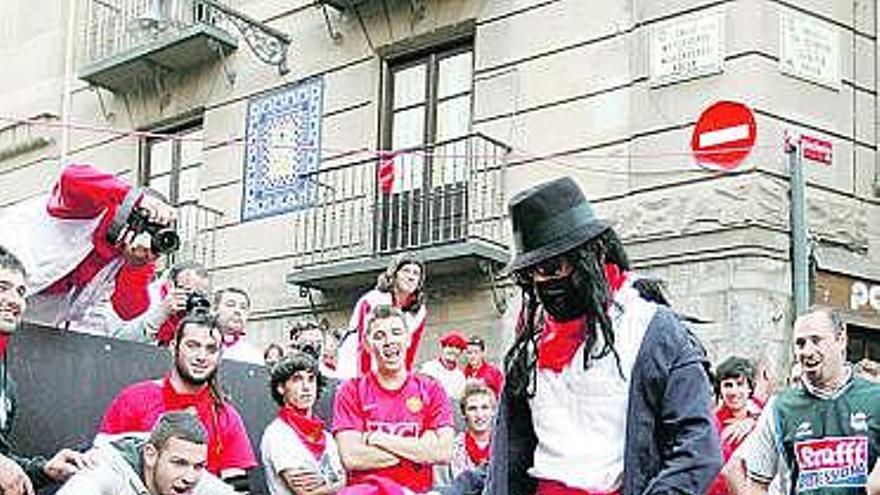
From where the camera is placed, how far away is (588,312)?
4.19 metres

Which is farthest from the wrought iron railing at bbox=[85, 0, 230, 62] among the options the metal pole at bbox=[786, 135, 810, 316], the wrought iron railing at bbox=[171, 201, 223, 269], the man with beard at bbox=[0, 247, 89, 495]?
the man with beard at bbox=[0, 247, 89, 495]

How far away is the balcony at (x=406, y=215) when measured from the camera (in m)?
13.8

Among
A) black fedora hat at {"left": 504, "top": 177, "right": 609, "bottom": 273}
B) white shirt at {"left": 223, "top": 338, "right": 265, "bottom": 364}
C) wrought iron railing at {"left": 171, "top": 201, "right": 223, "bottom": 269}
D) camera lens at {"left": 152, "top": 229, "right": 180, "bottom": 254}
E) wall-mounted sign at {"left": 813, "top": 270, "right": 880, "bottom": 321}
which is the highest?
wrought iron railing at {"left": 171, "top": 201, "right": 223, "bottom": 269}

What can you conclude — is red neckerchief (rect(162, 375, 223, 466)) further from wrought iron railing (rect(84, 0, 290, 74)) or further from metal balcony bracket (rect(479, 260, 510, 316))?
wrought iron railing (rect(84, 0, 290, 74))

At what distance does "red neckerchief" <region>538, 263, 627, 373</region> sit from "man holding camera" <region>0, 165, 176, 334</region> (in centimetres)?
262

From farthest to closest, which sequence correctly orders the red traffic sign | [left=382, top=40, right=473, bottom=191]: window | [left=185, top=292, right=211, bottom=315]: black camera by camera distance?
1. [left=382, top=40, right=473, bottom=191]: window
2. the red traffic sign
3. [left=185, top=292, right=211, bottom=315]: black camera

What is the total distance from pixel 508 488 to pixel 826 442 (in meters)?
2.57

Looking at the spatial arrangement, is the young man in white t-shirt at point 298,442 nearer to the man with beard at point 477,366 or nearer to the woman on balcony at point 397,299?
the woman on balcony at point 397,299

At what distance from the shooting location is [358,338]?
31.3ft

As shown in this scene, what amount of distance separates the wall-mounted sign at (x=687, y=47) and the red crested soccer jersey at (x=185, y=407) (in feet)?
21.5

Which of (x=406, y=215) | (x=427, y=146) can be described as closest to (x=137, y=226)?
(x=406, y=215)

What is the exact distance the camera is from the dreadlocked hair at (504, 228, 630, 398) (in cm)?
416

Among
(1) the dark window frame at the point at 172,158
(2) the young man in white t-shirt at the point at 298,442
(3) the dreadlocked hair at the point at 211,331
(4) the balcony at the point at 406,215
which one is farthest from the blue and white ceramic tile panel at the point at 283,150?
(3) the dreadlocked hair at the point at 211,331

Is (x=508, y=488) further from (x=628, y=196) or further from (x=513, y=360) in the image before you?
(x=628, y=196)
